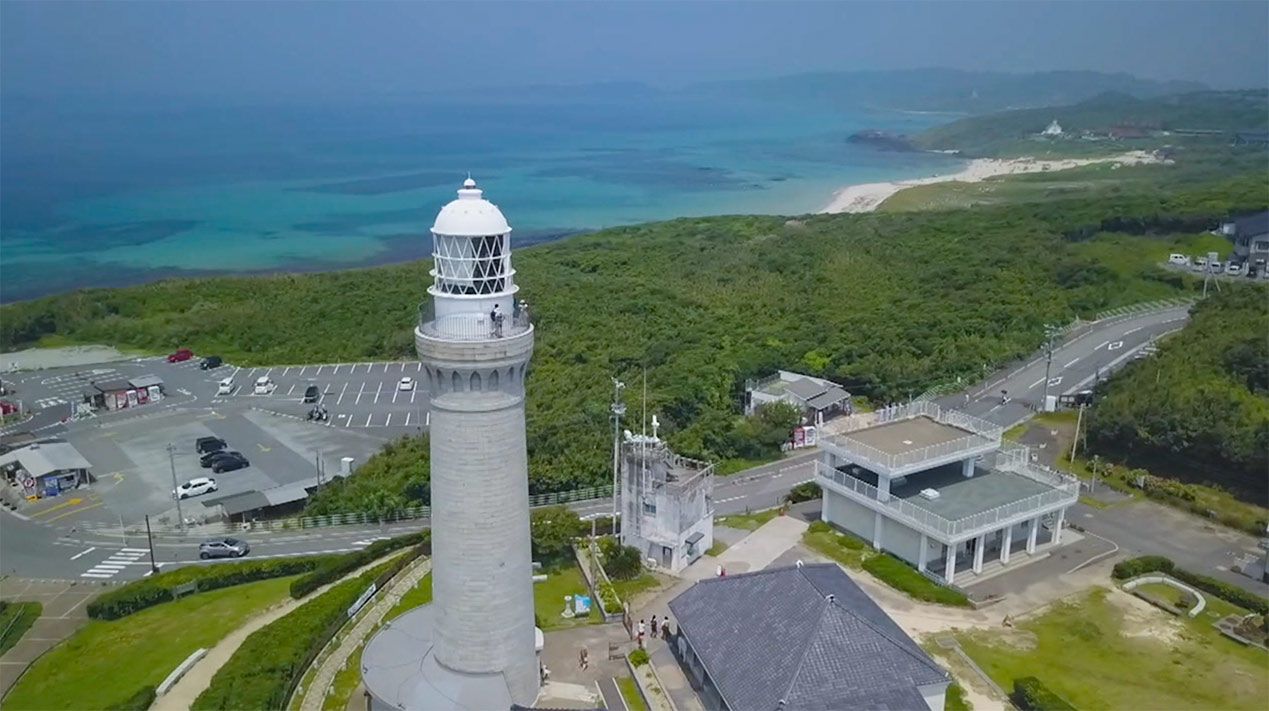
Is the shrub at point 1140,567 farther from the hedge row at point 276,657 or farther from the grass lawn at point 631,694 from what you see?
the hedge row at point 276,657

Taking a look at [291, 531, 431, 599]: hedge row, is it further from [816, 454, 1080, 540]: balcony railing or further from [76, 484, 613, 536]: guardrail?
[816, 454, 1080, 540]: balcony railing

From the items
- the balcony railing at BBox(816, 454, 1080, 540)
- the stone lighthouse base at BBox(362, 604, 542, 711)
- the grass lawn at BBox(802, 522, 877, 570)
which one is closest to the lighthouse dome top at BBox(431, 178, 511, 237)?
the stone lighthouse base at BBox(362, 604, 542, 711)

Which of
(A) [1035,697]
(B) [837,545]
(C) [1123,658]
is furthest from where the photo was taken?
(B) [837,545]

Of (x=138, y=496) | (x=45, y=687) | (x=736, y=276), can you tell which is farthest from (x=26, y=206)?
(x=45, y=687)

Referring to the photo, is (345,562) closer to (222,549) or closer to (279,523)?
(222,549)

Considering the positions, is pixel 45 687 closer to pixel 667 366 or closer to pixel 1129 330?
pixel 667 366

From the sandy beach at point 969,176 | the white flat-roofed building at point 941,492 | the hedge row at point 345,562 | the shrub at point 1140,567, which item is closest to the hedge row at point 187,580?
the hedge row at point 345,562

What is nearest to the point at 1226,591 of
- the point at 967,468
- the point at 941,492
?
the point at 967,468
